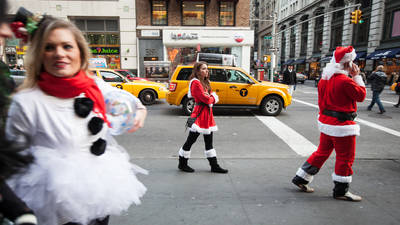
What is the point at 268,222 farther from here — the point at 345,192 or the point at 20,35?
the point at 20,35

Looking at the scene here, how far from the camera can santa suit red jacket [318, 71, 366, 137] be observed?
3215 mm

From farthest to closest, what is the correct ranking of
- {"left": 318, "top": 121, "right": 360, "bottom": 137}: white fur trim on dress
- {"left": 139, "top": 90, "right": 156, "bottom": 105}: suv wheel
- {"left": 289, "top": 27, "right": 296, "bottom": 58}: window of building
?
{"left": 289, "top": 27, "right": 296, "bottom": 58}: window of building, {"left": 139, "top": 90, "right": 156, "bottom": 105}: suv wheel, {"left": 318, "top": 121, "right": 360, "bottom": 137}: white fur trim on dress

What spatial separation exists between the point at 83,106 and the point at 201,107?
2.78 m

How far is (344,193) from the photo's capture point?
3.39m

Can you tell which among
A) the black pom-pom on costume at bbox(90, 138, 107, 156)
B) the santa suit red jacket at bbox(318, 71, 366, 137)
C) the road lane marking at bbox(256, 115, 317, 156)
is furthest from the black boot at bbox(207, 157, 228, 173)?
the black pom-pom on costume at bbox(90, 138, 107, 156)

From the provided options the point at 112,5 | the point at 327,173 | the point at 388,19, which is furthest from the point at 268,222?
the point at 388,19

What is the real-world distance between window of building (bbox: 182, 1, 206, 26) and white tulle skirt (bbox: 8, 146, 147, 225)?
2326 centimetres

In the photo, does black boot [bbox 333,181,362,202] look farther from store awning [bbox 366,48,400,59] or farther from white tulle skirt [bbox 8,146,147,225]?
→ store awning [bbox 366,48,400,59]

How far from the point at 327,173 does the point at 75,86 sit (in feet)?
13.6

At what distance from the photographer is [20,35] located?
1.39 metres

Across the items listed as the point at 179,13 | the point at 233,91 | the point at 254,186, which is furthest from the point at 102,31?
the point at 254,186

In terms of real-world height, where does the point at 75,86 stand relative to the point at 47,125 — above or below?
above

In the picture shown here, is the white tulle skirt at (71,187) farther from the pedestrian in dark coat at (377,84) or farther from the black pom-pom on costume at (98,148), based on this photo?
the pedestrian in dark coat at (377,84)

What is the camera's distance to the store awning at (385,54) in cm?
2279
